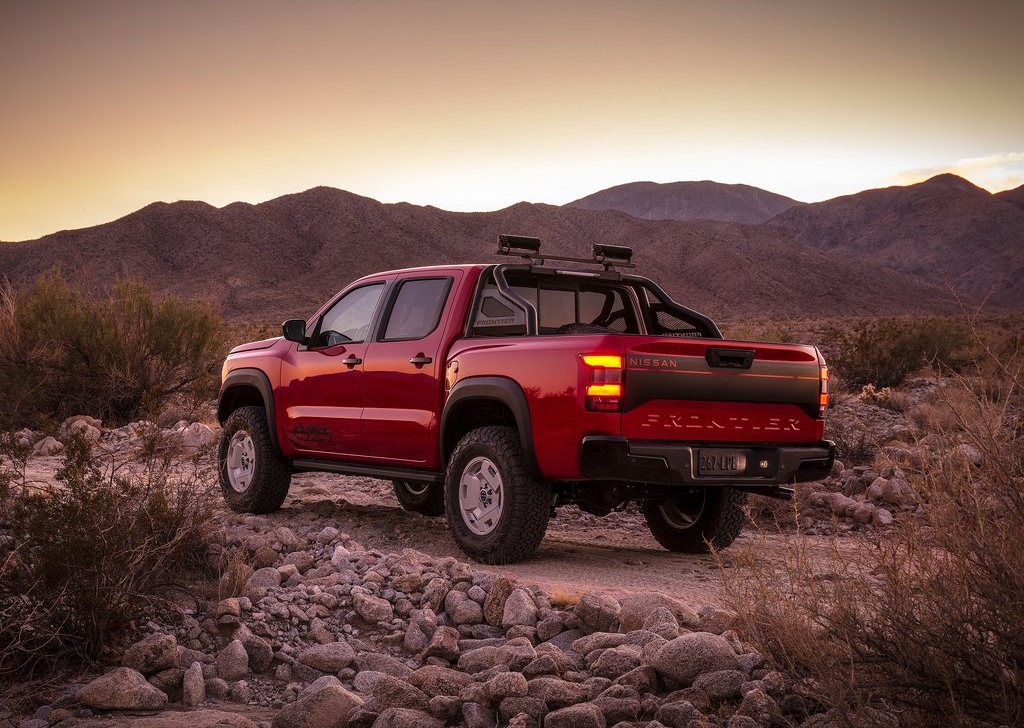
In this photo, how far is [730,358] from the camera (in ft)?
21.6

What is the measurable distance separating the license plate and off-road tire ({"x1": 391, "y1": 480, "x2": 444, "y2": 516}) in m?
3.51

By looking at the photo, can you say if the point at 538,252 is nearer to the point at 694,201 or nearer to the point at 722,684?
the point at 722,684

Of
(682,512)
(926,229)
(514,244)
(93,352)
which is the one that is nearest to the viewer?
(514,244)

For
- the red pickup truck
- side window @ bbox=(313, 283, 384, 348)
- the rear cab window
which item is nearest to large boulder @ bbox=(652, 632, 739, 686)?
the red pickup truck

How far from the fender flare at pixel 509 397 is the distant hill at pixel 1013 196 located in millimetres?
119681

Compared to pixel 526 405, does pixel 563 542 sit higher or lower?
lower

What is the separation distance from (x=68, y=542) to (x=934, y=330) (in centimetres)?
2247

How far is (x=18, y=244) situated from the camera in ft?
256

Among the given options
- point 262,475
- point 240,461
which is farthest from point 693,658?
point 240,461

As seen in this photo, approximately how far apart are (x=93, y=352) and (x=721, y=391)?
1298 cm

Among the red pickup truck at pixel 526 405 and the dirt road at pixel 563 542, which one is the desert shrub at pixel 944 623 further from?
the red pickup truck at pixel 526 405

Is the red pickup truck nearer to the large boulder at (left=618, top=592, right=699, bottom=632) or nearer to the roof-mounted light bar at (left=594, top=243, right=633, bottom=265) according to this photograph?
the roof-mounted light bar at (left=594, top=243, right=633, bottom=265)

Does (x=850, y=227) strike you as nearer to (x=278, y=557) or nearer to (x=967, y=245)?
(x=967, y=245)

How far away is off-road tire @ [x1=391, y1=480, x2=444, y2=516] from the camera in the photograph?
31.3 feet
